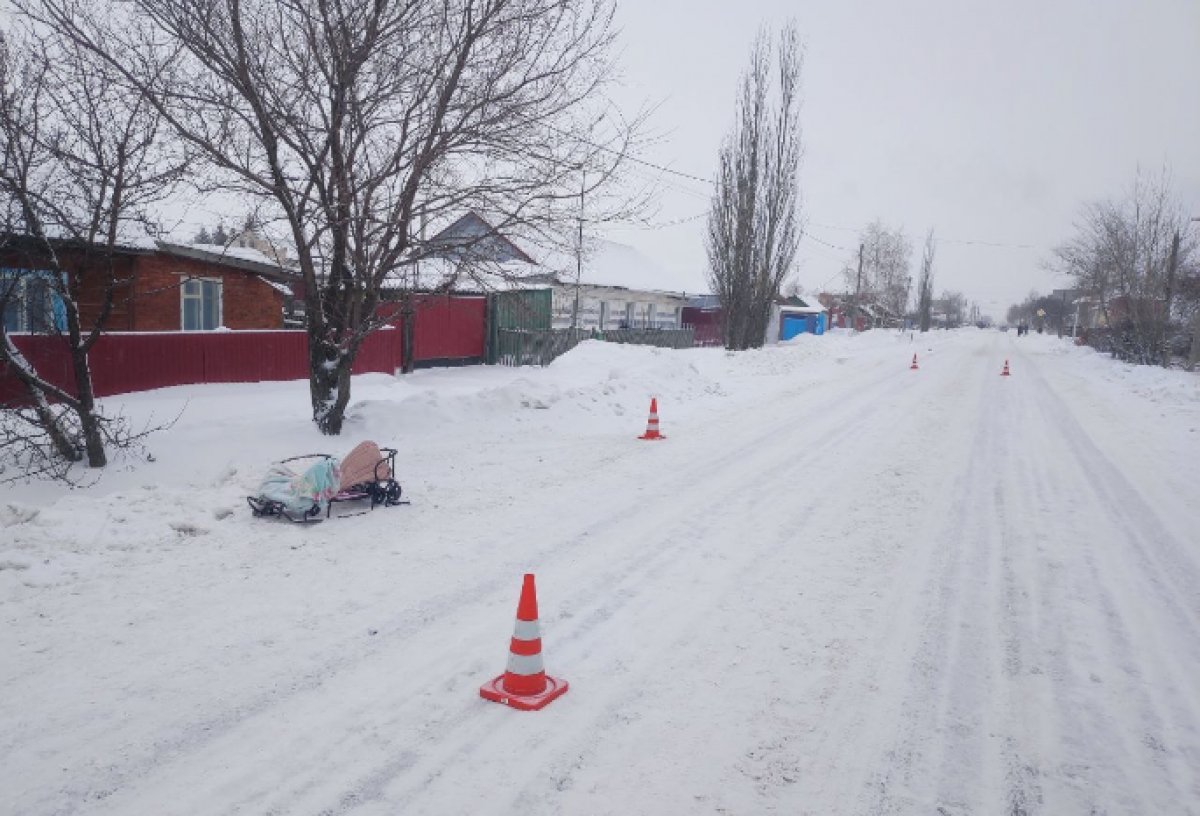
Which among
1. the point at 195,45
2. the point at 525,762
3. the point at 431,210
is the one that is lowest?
the point at 525,762

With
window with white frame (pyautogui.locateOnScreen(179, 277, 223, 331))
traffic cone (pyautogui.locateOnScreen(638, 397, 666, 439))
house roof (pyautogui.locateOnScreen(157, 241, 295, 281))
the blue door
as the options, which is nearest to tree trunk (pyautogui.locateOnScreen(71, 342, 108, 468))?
house roof (pyautogui.locateOnScreen(157, 241, 295, 281))

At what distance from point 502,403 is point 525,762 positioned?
9905 mm

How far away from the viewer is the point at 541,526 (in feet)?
23.4

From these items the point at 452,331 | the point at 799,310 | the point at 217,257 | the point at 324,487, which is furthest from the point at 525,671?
the point at 799,310

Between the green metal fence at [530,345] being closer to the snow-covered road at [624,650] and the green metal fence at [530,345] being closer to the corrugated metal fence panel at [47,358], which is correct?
the corrugated metal fence panel at [47,358]

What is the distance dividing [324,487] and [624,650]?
3922mm

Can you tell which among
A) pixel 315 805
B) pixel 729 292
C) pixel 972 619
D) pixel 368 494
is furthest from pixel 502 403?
pixel 729 292

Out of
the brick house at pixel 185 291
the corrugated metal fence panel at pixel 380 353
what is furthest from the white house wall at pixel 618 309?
the brick house at pixel 185 291

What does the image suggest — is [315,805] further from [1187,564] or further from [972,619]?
[1187,564]

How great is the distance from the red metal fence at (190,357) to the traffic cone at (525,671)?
26.1 ft

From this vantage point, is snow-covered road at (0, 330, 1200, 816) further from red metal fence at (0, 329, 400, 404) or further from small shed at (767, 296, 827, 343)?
small shed at (767, 296, 827, 343)

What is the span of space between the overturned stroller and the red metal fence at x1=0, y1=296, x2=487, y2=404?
166 inches

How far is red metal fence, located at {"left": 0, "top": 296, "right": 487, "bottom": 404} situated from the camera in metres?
11.6

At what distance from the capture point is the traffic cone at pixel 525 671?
13.1 ft
